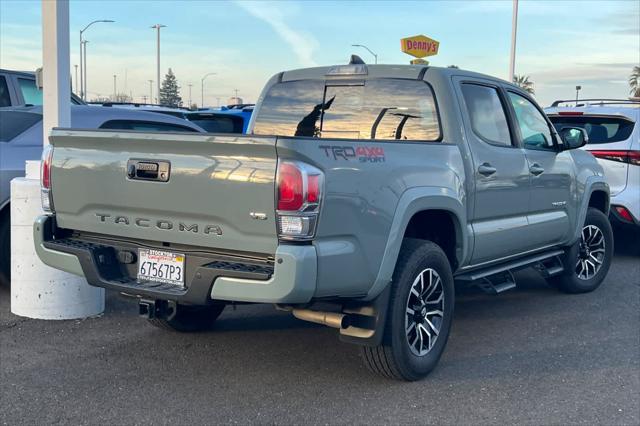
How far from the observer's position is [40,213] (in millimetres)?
5766

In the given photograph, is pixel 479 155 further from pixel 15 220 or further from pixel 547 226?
pixel 15 220

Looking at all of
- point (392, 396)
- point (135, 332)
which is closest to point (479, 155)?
point (392, 396)

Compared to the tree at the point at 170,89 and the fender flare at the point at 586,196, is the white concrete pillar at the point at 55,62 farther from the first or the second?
the tree at the point at 170,89

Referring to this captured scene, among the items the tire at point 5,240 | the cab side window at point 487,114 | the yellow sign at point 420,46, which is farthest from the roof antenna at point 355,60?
the yellow sign at point 420,46

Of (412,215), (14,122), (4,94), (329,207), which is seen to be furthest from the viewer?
(4,94)

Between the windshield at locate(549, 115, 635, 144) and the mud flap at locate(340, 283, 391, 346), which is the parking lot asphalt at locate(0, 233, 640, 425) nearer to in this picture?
the mud flap at locate(340, 283, 391, 346)

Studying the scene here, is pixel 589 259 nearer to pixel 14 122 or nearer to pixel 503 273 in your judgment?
pixel 503 273

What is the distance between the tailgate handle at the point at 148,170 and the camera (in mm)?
4125

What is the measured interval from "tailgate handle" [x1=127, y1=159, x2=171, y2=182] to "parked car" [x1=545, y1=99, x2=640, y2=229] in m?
5.69

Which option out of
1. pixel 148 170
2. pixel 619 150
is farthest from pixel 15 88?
pixel 619 150

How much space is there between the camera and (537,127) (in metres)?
6.42

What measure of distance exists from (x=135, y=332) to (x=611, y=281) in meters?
5.00

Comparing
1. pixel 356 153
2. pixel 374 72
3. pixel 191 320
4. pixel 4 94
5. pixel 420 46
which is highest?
pixel 420 46

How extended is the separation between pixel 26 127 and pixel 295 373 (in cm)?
387
